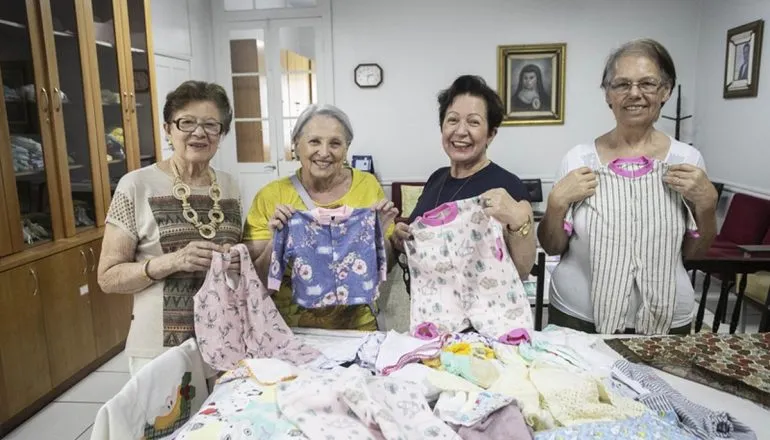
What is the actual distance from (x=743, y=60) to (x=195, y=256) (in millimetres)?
5115

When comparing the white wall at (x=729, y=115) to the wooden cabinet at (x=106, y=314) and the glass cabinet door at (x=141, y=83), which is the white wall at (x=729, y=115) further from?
the wooden cabinet at (x=106, y=314)

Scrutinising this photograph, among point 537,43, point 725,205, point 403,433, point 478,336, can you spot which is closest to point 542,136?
point 537,43

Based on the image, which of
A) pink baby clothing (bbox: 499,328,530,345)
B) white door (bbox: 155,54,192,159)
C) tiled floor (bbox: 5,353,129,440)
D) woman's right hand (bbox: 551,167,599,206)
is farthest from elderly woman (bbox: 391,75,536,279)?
white door (bbox: 155,54,192,159)

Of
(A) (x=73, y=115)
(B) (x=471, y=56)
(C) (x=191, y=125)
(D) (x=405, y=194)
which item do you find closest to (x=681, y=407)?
(C) (x=191, y=125)

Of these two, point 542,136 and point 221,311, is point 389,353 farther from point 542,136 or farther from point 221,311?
point 542,136

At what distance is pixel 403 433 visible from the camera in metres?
1.12

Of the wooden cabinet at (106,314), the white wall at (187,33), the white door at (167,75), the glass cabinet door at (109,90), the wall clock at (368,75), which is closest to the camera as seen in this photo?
the wooden cabinet at (106,314)

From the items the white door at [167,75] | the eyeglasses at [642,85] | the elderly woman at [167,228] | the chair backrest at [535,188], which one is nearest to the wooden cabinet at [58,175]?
the white door at [167,75]

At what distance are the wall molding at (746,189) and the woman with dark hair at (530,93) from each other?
1867 mm

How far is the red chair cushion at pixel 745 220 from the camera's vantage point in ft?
14.0

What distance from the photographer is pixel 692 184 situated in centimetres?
163

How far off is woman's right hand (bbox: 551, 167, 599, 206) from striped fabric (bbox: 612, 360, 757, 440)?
531 millimetres

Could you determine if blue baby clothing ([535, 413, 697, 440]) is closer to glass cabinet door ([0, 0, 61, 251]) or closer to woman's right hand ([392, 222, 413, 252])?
woman's right hand ([392, 222, 413, 252])

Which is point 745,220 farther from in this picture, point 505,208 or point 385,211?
point 385,211
